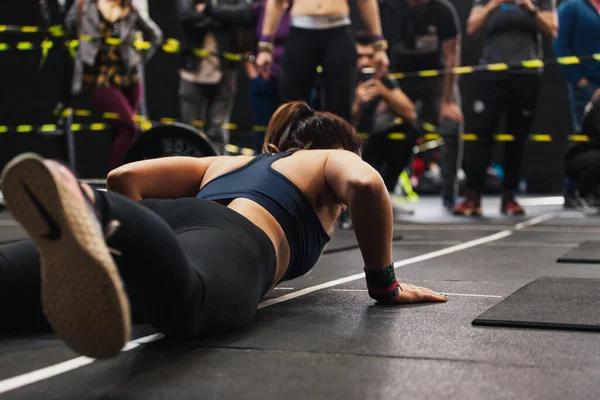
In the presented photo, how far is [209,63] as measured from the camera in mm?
4777

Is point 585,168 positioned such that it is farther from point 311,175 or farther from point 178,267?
point 178,267

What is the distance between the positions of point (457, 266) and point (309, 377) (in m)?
1.51

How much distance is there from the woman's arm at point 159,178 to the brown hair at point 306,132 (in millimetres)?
172

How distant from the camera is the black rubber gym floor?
1130mm

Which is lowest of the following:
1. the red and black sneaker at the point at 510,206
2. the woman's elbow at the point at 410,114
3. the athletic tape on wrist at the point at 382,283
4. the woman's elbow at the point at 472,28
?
the red and black sneaker at the point at 510,206

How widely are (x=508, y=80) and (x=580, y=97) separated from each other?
0.85 meters

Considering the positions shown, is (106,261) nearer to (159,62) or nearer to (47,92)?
(47,92)

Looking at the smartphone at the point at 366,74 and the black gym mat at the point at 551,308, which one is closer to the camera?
the black gym mat at the point at 551,308

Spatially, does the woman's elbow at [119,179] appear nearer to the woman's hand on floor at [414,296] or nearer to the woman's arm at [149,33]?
the woman's hand on floor at [414,296]

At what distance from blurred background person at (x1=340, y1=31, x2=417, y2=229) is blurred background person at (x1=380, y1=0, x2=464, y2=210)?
5.2 inches

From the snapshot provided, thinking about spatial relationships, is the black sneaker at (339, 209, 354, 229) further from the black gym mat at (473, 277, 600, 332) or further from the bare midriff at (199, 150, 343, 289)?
the bare midriff at (199, 150, 343, 289)

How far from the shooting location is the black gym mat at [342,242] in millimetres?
3133

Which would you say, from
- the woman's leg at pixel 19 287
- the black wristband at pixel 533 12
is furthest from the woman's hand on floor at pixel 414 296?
the black wristband at pixel 533 12

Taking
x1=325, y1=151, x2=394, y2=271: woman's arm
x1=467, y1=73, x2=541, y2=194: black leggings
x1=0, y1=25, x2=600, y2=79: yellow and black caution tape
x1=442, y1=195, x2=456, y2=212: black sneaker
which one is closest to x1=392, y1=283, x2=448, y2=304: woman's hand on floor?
x1=325, y1=151, x2=394, y2=271: woman's arm
